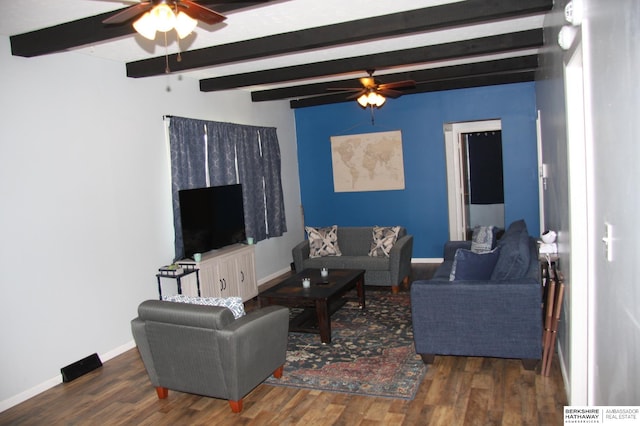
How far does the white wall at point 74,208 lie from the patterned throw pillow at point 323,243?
6.90 feet

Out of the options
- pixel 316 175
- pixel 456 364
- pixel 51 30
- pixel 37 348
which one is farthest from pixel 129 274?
pixel 316 175

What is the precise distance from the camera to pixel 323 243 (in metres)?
7.24

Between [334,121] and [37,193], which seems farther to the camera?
[334,121]

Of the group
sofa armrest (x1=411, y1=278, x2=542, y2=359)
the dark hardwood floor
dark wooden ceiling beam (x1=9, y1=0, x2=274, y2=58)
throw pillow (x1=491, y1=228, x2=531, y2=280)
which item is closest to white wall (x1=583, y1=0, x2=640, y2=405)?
the dark hardwood floor

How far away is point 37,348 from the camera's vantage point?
14.1 feet

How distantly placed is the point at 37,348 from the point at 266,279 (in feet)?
12.7

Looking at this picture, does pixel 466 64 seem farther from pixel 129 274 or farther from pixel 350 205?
pixel 129 274

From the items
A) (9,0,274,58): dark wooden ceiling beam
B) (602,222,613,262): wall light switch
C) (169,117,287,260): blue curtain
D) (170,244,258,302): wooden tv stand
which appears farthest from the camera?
(169,117,287,260): blue curtain

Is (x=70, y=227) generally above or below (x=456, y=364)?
above

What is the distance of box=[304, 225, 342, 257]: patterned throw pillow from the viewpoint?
7.21 m

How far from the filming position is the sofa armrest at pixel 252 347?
11.5 ft

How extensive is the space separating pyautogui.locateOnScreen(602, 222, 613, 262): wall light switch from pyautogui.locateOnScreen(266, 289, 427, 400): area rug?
6.87 ft

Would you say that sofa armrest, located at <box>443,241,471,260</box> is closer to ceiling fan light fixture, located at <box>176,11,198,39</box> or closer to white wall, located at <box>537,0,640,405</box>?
white wall, located at <box>537,0,640,405</box>

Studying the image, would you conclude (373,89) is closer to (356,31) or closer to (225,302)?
(356,31)
